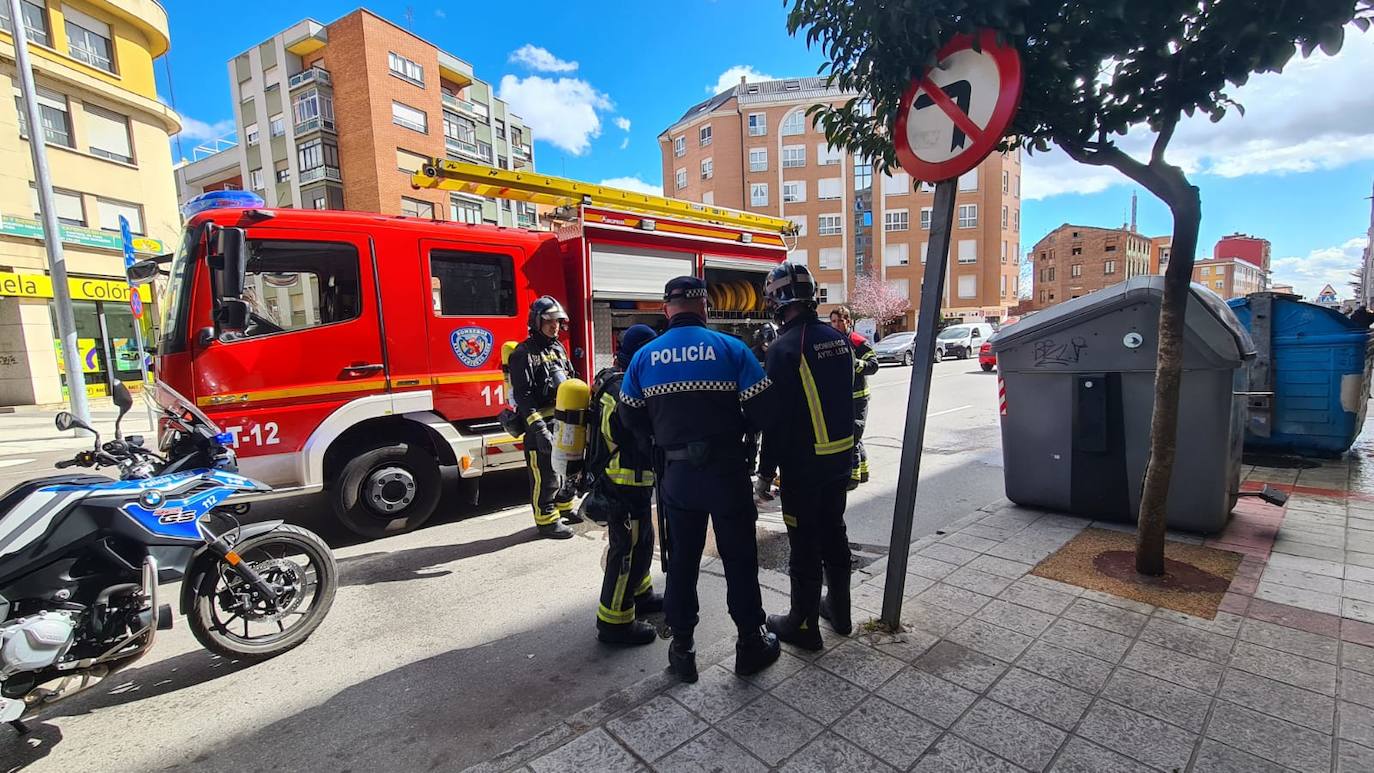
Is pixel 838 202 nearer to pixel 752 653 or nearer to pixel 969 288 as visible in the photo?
pixel 969 288

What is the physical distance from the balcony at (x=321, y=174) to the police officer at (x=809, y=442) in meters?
35.3

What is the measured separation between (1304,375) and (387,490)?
8748 millimetres

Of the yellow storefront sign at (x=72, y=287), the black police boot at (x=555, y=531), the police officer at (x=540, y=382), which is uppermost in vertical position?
the yellow storefront sign at (x=72, y=287)

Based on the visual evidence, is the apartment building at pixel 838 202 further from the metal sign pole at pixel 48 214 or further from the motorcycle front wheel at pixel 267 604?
the motorcycle front wheel at pixel 267 604

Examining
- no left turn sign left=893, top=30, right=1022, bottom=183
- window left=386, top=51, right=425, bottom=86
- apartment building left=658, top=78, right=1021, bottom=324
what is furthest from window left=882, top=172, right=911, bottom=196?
no left turn sign left=893, top=30, right=1022, bottom=183


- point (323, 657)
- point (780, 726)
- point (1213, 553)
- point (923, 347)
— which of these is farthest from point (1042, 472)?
point (323, 657)

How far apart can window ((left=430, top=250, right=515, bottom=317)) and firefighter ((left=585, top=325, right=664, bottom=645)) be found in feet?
8.84

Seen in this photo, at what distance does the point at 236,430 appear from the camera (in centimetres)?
437

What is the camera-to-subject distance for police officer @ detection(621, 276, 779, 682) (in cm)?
261

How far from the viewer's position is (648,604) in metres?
3.54

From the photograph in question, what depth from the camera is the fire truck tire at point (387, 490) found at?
4.85 metres

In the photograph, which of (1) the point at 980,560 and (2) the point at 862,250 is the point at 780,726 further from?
(2) the point at 862,250

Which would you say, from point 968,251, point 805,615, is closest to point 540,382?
point 805,615

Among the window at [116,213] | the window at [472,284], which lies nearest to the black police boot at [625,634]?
the window at [472,284]
